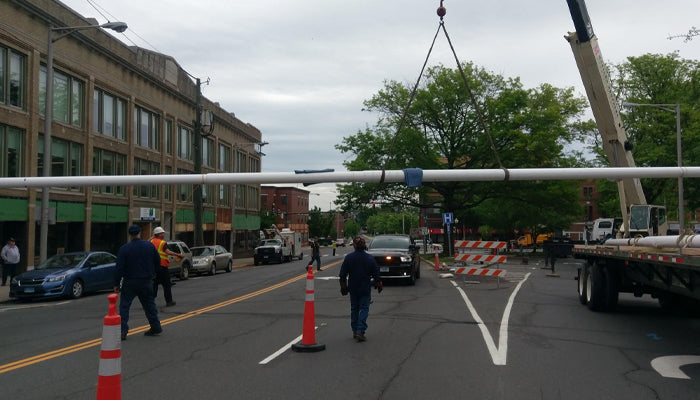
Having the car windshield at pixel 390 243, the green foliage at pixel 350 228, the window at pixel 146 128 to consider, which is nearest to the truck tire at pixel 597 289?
the car windshield at pixel 390 243

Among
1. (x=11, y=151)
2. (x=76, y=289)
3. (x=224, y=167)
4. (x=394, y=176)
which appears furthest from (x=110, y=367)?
(x=224, y=167)

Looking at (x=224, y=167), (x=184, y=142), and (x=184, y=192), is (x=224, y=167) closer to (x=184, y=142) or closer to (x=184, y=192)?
(x=184, y=142)

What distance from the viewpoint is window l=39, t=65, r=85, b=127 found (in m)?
27.9

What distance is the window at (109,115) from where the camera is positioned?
32750 mm

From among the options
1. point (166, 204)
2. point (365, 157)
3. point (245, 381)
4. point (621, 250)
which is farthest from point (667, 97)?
point (245, 381)

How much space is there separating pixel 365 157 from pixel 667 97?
74.7 feet

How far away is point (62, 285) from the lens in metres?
17.9

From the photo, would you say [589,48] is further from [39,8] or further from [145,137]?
[145,137]

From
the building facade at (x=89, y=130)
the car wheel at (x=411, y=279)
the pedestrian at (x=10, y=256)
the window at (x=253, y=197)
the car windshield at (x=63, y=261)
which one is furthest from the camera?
A: the window at (x=253, y=197)

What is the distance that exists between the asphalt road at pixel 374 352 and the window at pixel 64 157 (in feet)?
48.8

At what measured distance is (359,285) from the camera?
32.4 feet

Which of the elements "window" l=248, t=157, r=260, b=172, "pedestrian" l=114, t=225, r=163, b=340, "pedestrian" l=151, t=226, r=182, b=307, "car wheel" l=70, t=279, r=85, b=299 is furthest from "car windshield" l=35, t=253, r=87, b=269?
"window" l=248, t=157, r=260, b=172

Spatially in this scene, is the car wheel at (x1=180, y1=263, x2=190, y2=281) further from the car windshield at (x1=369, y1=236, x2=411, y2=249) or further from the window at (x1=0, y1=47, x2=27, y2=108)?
the car windshield at (x1=369, y1=236, x2=411, y2=249)

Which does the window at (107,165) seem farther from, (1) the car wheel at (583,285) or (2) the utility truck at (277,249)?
(1) the car wheel at (583,285)
